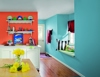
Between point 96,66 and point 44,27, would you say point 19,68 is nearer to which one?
point 96,66

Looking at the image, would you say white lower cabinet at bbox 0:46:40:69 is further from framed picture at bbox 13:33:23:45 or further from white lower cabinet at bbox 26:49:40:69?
framed picture at bbox 13:33:23:45

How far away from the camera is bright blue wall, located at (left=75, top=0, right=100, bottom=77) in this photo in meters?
3.43

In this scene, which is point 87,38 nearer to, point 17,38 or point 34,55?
point 34,55

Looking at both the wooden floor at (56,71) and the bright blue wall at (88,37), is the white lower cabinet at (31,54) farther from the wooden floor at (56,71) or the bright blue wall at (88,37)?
the bright blue wall at (88,37)

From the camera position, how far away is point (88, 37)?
12.5ft

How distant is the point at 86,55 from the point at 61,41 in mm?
2949

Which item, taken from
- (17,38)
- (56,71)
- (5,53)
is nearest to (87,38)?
(56,71)

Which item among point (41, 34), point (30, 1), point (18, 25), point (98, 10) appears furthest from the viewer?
point (41, 34)

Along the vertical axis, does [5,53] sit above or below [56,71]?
above

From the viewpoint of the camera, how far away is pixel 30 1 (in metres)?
4.38

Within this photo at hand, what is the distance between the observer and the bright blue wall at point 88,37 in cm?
343

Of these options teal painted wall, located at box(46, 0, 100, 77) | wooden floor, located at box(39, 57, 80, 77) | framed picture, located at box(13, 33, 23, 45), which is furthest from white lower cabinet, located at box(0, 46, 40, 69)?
teal painted wall, located at box(46, 0, 100, 77)

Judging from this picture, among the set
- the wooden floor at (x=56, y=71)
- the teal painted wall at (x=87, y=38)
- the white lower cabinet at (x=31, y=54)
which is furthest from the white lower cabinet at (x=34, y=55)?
the teal painted wall at (x=87, y=38)

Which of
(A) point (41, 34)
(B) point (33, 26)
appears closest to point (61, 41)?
(B) point (33, 26)
